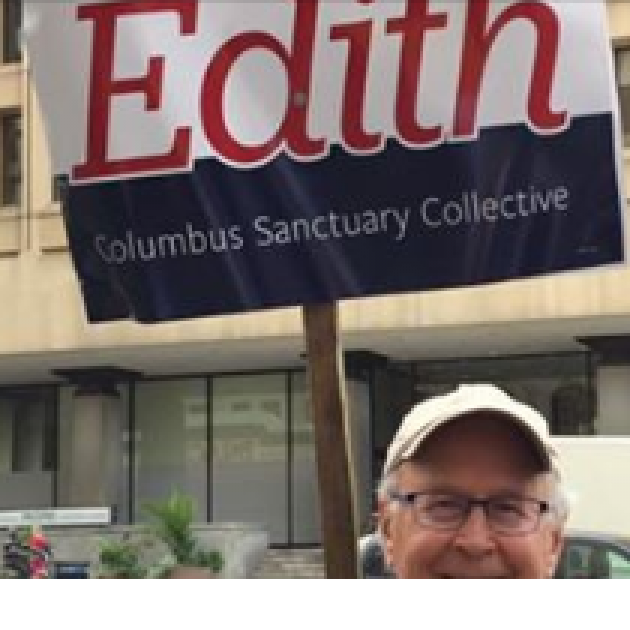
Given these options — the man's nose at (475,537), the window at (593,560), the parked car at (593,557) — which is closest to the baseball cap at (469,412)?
the man's nose at (475,537)

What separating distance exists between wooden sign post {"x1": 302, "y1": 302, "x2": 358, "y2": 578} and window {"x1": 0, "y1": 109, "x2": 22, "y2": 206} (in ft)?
74.1

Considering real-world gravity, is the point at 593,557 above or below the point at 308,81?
below

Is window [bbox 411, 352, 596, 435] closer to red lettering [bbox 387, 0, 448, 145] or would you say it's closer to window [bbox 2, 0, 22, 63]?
window [bbox 2, 0, 22, 63]

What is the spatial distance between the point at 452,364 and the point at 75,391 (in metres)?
6.92

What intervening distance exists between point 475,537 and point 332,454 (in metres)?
0.56

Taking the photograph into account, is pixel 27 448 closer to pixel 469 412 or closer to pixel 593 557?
pixel 593 557

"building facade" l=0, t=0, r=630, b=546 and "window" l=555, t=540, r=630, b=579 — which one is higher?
"building facade" l=0, t=0, r=630, b=546

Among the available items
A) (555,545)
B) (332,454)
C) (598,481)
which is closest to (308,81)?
(332,454)

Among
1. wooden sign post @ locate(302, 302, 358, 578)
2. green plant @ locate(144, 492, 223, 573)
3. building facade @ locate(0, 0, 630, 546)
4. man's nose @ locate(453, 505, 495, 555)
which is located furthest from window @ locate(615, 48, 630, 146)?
man's nose @ locate(453, 505, 495, 555)

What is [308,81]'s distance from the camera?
Result: 8.95ft

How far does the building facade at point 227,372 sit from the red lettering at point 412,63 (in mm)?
18316

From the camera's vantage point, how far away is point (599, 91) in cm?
268

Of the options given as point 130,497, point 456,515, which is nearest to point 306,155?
point 456,515

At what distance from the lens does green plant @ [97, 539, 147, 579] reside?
1759 cm
